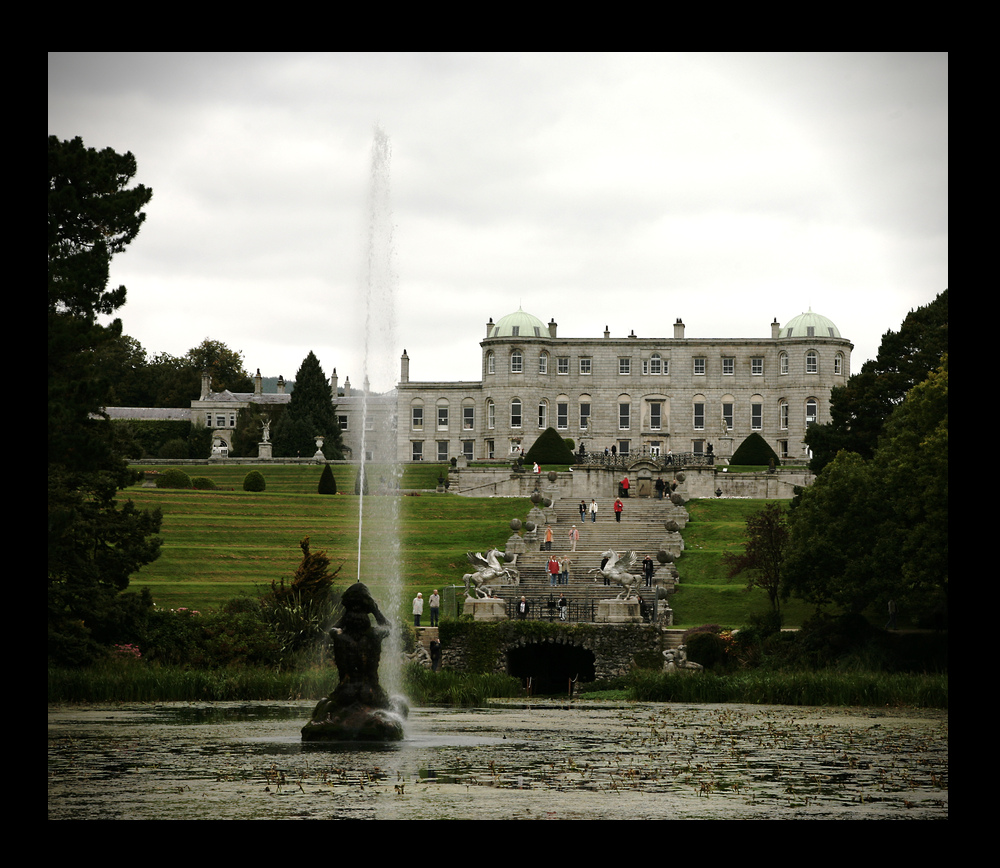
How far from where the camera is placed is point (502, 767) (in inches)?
637

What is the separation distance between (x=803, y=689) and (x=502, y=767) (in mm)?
11835

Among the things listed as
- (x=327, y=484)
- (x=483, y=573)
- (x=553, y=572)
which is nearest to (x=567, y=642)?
(x=483, y=573)

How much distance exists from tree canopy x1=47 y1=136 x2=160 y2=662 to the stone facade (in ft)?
209

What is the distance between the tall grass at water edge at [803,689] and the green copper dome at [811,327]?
66.5 metres

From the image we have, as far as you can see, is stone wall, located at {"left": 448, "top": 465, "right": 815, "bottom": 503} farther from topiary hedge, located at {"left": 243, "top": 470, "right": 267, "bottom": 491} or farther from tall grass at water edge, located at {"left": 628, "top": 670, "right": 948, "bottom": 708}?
tall grass at water edge, located at {"left": 628, "top": 670, "right": 948, "bottom": 708}

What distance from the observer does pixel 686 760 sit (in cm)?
1717

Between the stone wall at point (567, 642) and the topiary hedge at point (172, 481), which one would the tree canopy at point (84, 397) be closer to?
the stone wall at point (567, 642)

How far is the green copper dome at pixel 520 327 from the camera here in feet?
310

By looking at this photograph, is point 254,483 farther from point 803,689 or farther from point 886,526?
point 803,689

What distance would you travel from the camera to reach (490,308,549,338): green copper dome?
310ft

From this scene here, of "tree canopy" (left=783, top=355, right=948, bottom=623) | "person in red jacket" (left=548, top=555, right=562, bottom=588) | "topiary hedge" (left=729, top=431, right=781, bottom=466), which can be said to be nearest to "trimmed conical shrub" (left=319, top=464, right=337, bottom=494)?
"topiary hedge" (left=729, top=431, right=781, bottom=466)

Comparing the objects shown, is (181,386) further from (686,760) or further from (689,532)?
(686,760)

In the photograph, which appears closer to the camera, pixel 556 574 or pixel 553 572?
pixel 553 572
